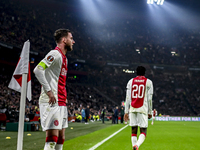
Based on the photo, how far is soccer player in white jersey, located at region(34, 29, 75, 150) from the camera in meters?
3.64

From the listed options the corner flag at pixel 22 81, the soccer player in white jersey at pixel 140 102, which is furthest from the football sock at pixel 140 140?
the corner flag at pixel 22 81

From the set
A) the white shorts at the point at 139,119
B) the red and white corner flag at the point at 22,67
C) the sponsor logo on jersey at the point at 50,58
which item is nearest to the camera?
the sponsor logo on jersey at the point at 50,58

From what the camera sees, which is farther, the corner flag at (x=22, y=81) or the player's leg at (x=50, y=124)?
the corner flag at (x=22, y=81)

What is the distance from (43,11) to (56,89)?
51680mm

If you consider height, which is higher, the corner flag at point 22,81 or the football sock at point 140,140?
the corner flag at point 22,81

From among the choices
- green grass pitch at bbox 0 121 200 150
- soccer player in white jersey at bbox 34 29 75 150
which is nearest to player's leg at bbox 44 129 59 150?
soccer player in white jersey at bbox 34 29 75 150

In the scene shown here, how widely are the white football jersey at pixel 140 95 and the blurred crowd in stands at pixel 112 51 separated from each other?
112 ft

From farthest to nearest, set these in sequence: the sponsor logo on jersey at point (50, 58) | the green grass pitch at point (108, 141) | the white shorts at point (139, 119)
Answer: the green grass pitch at point (108, 141), the white shorts at point (139, 119), the sponsor logo on jersey at point (50, 58)

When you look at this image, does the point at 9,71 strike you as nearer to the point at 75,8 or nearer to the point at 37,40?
the point at 37,40

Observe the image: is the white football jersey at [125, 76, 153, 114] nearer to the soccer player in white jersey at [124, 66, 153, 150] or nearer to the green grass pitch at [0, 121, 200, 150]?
the soccer player in white jersey at [124, 66, 153, 150]

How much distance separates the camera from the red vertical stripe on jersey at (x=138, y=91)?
6481mm

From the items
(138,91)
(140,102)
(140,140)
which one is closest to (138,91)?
(138,91)

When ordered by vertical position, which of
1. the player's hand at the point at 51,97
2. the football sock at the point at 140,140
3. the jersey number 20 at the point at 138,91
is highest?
the jersey number 20 at the point at 138,91

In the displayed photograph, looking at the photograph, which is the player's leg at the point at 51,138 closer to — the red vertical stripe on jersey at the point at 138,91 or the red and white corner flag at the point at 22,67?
the red and white corner flag at the point at 22,67
